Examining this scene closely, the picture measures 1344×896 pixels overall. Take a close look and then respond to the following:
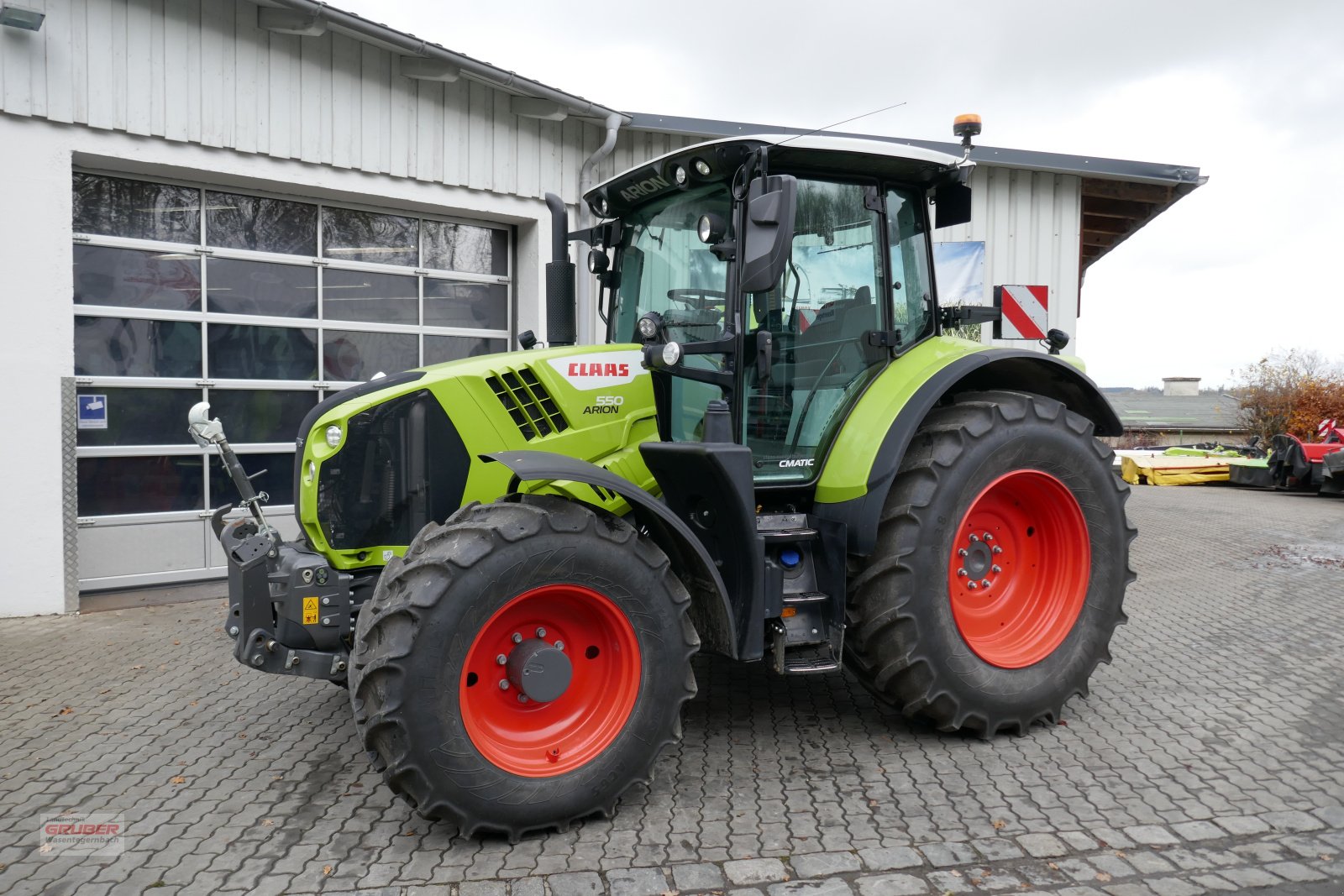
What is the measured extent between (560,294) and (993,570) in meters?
2.42

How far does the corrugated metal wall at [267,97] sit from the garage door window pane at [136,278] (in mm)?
920

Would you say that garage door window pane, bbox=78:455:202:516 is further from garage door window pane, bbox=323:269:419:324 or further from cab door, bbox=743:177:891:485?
cab door, bbox=743:177:891:485

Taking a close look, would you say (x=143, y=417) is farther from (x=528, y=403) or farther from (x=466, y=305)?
(x=528, y=403)

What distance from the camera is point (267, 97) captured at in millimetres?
7223

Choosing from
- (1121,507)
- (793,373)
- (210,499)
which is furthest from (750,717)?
(210,499)

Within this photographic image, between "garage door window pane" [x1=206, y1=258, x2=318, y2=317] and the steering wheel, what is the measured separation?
470 centimetres

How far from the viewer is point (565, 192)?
28.4 feet

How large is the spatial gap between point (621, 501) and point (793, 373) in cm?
91

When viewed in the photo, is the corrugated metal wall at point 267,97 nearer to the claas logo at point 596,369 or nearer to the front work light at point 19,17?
the front work light at point 19,17

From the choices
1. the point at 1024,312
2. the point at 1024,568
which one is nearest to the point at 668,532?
the point at 1024,568

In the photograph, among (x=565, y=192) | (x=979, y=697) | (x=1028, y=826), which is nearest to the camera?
(x=1028, y=826)

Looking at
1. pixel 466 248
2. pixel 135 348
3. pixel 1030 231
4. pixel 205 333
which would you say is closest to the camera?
pixel 135 348

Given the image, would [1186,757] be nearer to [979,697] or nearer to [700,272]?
[979,697]

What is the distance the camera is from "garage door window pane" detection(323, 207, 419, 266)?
7.96m
